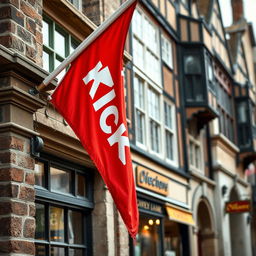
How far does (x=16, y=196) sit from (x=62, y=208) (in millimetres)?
2890

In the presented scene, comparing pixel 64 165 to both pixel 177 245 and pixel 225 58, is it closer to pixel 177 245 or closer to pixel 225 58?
pixel 177 245

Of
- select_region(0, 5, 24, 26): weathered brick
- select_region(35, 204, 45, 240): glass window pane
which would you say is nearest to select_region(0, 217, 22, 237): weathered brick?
select_region(35, 204, 45, 240): glass window pane

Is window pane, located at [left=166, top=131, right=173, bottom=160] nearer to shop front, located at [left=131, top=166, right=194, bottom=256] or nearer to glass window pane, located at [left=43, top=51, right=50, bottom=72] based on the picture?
shop front, located at [left=131, top=166, right=194, bottom=256]

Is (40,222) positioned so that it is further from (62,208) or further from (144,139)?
(144,139)

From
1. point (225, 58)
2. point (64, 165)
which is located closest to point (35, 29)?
point (64, 165)

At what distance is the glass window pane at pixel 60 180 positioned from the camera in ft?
31.4

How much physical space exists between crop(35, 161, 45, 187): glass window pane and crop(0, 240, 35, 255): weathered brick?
2054 mm

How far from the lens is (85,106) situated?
7293mm

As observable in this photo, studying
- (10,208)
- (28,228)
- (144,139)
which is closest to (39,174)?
(28,228)

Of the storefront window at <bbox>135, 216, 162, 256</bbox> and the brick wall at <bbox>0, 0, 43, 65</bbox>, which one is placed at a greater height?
the brick wall at <bbox>0, 0, 43, 65</bbox>

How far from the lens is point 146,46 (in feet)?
52.5

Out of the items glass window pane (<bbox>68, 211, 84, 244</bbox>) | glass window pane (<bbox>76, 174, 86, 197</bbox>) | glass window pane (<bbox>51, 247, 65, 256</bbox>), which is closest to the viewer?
glass window pane (<bbox>51, 247, 65, 256</bbox>)

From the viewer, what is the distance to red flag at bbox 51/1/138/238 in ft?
23.0

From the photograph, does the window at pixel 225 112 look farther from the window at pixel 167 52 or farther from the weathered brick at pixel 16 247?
the weathered brick at pixel 16 247
